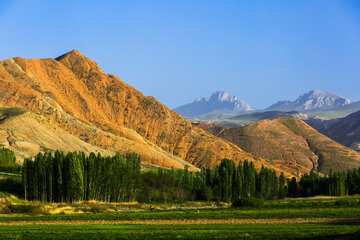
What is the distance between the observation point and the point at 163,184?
4715 inches

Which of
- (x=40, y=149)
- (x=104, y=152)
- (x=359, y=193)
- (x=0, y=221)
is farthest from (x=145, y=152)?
(x=0, y=221)

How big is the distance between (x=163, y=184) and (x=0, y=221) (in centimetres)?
6384

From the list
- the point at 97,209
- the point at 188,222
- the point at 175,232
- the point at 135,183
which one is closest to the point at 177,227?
the point at 175,232

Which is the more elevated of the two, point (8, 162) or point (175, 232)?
point (8, 162)

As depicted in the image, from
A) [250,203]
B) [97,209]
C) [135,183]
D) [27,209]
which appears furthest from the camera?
[135,183]

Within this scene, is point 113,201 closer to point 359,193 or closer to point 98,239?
point 98,239

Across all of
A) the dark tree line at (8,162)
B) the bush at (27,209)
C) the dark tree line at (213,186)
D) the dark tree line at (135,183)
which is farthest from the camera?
the dark tree line at (213,186)

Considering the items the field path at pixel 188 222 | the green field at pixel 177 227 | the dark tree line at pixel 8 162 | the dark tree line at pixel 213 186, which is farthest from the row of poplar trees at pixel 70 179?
the field path at pixel 188 222

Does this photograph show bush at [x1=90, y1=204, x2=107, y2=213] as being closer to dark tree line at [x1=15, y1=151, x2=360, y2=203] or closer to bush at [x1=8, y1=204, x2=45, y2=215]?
bush at [x1=8, y1=204, x2=45, y2=215]

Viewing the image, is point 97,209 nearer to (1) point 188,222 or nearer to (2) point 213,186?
(1) point 188,222

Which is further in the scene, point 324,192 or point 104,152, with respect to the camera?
point 104,152

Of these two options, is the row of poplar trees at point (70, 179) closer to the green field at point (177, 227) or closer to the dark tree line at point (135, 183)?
the dark tree line at point (135, 183)

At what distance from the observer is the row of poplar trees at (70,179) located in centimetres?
8981

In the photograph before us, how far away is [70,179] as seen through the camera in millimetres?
89562
